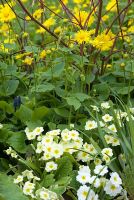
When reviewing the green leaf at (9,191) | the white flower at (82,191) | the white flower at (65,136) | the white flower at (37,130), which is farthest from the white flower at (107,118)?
the green leaf at (9,191)

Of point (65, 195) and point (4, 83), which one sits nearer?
point (65, 195)

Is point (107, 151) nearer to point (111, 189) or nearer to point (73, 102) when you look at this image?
point (111, 189)

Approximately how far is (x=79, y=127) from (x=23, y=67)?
2.97 feet

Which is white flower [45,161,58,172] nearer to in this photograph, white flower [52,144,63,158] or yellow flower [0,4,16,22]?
white flower [52,144,63,158]

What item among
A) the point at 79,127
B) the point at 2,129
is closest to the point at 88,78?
the point at 79,127

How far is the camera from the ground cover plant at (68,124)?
2.23 metres

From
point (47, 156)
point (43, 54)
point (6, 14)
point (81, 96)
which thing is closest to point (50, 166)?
point (47, 156)

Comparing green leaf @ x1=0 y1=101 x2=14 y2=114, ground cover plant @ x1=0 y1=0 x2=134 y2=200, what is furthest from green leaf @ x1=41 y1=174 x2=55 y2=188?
green leaf @ x1=0 y1=101 x2=14 y2=114

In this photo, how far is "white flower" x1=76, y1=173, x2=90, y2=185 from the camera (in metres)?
2.21

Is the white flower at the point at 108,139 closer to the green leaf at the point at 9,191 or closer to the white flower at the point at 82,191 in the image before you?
the white flower at the point at 82,191

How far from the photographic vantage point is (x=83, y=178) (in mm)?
2221

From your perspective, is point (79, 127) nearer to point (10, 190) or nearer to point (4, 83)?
point (4, 83)

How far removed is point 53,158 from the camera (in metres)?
2.38

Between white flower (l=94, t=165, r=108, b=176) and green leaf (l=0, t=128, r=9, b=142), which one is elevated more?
green leaf (l=0, t=128, r=9, b=142)
